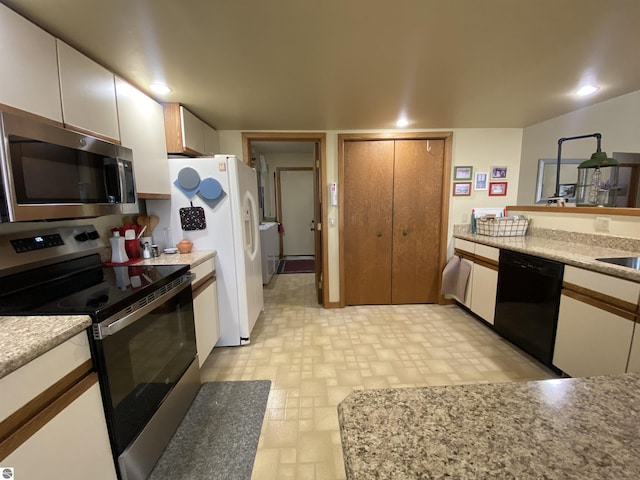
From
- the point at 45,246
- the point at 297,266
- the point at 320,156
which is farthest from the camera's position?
the point at 297,266

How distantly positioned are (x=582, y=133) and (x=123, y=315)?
12.2 feet

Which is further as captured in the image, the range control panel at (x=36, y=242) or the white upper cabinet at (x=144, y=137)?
the white upper cabinet at (x=144, y=137)

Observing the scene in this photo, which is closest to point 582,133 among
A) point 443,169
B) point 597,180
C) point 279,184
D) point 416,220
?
point 597,180

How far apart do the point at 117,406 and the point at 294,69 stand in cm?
187

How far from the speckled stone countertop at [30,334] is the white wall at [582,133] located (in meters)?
3.58

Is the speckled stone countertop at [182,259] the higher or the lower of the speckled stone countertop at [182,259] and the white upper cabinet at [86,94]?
the lower

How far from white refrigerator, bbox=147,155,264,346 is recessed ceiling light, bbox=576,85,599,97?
8.57 ft

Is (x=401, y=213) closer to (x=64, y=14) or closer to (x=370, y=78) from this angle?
(x=370, y=78)

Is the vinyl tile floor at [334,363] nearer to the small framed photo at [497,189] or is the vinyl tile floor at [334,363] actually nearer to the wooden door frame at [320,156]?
the wooden door frame at [320,156]

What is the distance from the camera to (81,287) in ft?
4.10

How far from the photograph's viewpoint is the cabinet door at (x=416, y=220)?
3006mm

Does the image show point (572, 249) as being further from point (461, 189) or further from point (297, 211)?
point (297, 211)

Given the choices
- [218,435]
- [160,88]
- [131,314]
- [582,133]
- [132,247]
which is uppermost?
[160,88]

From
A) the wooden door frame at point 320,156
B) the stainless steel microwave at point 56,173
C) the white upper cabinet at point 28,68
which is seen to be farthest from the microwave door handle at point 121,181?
the wooden door frame at point 320,156
